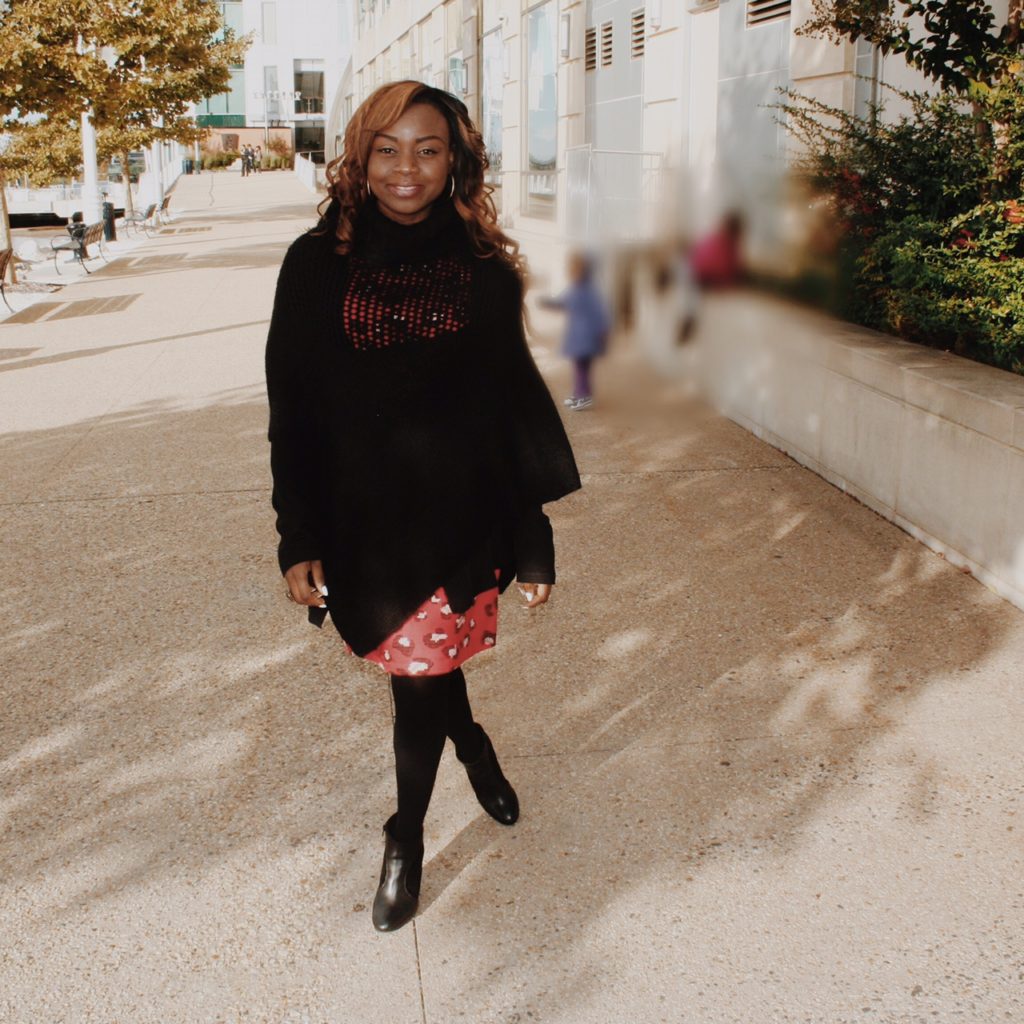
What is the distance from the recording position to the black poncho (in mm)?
2637

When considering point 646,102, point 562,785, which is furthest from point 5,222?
point 562,785

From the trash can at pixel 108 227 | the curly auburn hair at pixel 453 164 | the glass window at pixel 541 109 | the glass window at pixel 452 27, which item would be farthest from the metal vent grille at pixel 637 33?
the trash can at pixel 108 227

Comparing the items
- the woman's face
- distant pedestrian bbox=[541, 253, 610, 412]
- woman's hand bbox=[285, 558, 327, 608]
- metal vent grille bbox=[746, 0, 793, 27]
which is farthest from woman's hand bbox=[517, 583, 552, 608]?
metal vent grille bbox=[746, 0, 793, 27]

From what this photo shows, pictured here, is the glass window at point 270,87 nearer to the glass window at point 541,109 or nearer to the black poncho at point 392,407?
the glass window at point 541,109

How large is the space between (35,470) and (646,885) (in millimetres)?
5358

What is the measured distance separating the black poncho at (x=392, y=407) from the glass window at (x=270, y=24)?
89675 millimetres

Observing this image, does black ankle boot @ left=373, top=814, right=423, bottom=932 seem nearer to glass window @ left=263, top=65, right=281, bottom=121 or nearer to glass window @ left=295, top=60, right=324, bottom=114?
glass window @ left=263, top=65, right=281, bottom=121

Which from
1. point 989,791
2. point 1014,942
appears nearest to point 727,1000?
point 1014,942

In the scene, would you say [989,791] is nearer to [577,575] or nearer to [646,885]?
[646,885]

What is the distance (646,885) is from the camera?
3.04m

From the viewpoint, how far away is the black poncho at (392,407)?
8.65ft

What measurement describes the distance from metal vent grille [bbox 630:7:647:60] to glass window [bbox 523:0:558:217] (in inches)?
133

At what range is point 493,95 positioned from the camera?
73.9ft

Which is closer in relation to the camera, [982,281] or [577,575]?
[577,575]
